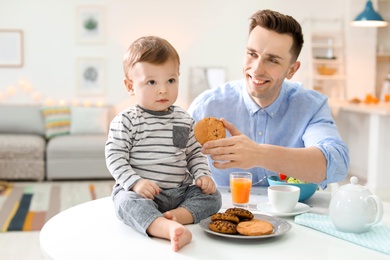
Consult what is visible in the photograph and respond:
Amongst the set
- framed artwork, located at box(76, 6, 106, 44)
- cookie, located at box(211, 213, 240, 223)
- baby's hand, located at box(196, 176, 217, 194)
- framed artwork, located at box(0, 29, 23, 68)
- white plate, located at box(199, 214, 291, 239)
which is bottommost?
white plate, located at box(199, 214, 291, 239)

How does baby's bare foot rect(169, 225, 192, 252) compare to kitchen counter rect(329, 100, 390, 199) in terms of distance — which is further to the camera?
kitchen counter rect(329, 100, 390, 199)

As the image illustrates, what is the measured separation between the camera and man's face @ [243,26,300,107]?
2031mm

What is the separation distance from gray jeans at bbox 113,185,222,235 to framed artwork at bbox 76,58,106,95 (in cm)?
560

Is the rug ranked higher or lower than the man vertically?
lower

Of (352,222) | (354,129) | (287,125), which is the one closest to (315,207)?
(352,222)

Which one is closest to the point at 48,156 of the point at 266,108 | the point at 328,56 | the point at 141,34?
the point at 141,34

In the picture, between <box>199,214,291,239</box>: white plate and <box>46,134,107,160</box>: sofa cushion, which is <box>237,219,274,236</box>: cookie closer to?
<box>199,214,291,239</box>: white plate

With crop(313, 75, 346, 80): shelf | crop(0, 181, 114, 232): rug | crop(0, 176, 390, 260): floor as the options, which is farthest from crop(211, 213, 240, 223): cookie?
crop(313, 75, 346, 80): shelf

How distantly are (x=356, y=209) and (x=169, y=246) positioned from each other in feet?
1.59

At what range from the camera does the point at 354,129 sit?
682cm

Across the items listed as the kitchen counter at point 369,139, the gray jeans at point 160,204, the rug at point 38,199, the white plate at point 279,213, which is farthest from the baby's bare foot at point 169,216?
the kitchen counter at point 369,139

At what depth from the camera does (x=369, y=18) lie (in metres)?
6.40

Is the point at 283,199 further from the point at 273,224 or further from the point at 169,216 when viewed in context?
the point at 169,216

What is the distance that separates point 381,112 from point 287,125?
345cm
